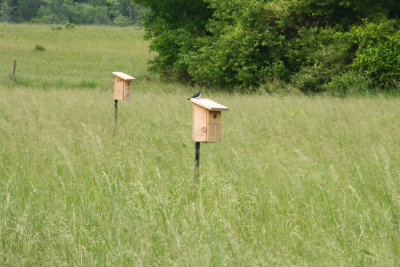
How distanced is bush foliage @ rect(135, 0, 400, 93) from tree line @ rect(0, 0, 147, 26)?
179 ft

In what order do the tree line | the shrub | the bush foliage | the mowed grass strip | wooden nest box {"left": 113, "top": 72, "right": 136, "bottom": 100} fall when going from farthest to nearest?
the tree line < the mowed grass strip < the bush foliage < the shrub < wooden nest box {"left": 113, "top": 72, "right": 136, "bottom": 100}

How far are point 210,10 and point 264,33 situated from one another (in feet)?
16.4

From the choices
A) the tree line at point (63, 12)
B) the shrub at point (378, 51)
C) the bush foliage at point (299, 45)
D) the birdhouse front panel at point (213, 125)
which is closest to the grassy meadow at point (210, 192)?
the birdhouse front panel at point (213, 125)

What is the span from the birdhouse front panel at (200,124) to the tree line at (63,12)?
67.2 m

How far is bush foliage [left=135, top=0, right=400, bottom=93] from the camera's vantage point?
1372cm

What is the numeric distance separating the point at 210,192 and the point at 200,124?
110 centimetres

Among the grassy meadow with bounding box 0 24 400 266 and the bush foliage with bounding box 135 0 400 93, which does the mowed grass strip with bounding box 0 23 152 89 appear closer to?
the bush foliage with bounding box 135 0 400 93

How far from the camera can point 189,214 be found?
3.80 meters

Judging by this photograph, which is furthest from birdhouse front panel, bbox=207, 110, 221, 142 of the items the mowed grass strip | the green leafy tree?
the green leafy tree

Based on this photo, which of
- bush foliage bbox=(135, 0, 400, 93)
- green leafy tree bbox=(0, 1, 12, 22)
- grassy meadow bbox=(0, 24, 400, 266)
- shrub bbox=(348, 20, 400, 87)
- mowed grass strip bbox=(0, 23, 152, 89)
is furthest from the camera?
green leafy tree bbox=(0, 1, 12, 22)

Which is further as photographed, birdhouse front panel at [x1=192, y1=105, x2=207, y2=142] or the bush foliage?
the bush foliage

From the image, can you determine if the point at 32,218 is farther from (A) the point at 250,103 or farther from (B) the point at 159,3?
(B) the point at 159,3

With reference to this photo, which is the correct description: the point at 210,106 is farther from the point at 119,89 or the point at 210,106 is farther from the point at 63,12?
the point at 63,12

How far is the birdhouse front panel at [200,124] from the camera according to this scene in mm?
4941
